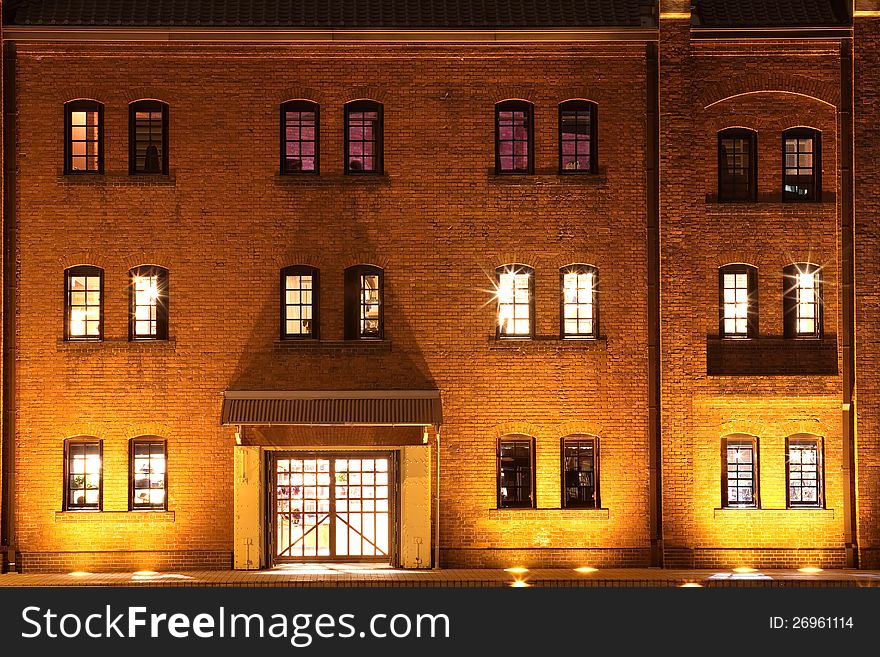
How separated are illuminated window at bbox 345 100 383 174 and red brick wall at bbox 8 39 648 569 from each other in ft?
→ 0.82

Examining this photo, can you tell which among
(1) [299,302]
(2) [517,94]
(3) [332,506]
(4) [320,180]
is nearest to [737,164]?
(2) [517,94]

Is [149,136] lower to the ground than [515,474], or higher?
higher

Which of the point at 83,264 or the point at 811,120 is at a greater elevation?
the point at 811,120

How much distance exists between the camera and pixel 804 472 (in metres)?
25.2

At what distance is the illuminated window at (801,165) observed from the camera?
25328mm

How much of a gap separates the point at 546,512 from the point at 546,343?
332 cm

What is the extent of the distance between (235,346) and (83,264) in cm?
336

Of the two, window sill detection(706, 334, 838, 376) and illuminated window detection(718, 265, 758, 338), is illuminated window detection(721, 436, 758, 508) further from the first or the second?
illuminated window detection(718, 265, 758, 338)

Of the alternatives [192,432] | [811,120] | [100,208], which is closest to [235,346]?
[192,432]

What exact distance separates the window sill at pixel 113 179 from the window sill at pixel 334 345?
3.91 meters

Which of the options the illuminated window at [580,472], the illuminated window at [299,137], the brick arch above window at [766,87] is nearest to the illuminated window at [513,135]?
the brick arch above window at [766,87]

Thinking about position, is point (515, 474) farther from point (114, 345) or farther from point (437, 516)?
point (114, 345)

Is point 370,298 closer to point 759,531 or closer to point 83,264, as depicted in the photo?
point 83,264

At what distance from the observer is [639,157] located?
82.3 feet
